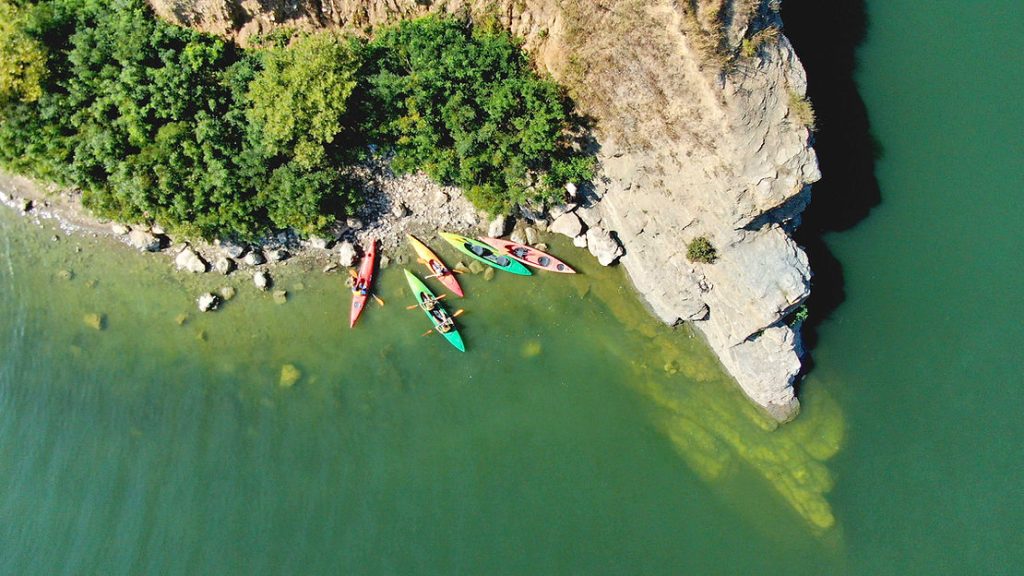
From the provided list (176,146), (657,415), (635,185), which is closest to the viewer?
(176,146)

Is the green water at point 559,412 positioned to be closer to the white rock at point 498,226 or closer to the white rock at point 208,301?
the white rock at point 208,301

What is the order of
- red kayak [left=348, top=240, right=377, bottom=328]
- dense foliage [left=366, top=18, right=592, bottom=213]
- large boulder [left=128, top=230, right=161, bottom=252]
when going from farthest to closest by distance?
red kayak [left=348, top=240, right=377, bottom=328]
large boulder [left=128, top=230, right=161, bottom=252]
dense foliage [left=366, top=18, right=592, bottom=213]

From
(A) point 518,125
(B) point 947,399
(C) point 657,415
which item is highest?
(A) point 518,125

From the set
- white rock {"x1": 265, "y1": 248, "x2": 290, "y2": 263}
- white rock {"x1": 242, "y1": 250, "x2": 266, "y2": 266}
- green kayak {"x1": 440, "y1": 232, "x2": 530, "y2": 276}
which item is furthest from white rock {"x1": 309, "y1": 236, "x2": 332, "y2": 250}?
green kayak {"x1": 440, "y1": 232, "x2": 530, "y2": 276}

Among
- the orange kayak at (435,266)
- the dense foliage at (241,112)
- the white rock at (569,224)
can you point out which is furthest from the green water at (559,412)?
the dense foliage at (241,112)

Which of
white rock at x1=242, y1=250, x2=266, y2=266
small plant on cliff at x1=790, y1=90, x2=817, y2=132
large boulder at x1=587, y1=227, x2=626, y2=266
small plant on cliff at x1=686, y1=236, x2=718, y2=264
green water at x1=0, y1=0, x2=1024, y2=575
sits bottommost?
green water at x1=0, y1=0, x2=1024, y2=575

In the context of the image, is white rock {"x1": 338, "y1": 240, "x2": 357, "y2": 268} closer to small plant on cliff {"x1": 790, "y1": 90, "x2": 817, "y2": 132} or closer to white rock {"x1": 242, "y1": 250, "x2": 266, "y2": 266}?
white rock {"x1": 242, "y1": 250, "x2": 266, "y2": 266}

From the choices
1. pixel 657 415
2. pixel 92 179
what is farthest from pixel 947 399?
pixel 92 179

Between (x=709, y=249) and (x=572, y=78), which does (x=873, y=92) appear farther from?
(x=572, y=78)
